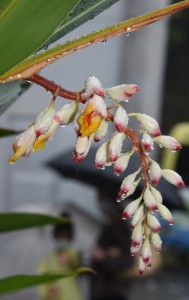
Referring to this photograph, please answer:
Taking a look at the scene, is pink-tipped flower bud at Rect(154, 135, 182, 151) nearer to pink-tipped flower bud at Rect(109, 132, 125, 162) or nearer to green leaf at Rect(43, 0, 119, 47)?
pink-tipped flower bud at Rect(109, 132, 125, 162)

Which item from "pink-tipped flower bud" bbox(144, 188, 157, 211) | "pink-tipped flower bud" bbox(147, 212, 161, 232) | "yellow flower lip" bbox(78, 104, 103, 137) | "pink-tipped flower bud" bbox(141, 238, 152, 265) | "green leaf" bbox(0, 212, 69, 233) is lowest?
"green leaf" bbox(0, 212, 69, 233)

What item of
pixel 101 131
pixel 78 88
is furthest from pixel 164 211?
pixel 78 88

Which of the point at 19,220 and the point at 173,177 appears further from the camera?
the point at 19,220

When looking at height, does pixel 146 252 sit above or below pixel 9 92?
below

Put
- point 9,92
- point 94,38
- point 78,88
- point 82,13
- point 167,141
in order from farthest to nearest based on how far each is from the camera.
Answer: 1. point 78,88
2. point 9,92
3. point 82,13
4. point 167,141
5. point 94,38

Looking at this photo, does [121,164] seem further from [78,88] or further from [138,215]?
[78,88]

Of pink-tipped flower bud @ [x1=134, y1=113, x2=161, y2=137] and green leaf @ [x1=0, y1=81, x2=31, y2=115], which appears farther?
green leaf @ [x1=0, y1=81, x2=31, y2=115]

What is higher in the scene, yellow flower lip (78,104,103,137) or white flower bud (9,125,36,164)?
yellow flower lip (78,104,103,137)

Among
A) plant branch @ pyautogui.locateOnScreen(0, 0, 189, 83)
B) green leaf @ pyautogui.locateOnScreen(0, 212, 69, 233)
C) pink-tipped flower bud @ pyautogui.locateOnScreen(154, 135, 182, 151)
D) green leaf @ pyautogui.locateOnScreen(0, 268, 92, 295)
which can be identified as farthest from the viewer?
green leaf @ pyautogui.locateOnScreen(0, 212, 69, 233)

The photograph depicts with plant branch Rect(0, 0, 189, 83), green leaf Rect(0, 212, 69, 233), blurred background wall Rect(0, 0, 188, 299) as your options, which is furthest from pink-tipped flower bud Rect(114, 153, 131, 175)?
blurred background wall Rect(0, 0, 188, 299)
